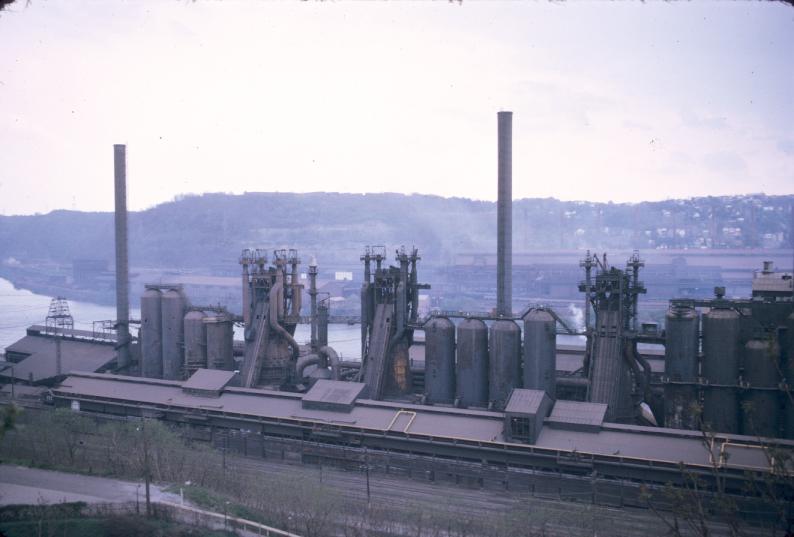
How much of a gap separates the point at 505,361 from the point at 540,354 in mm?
1495

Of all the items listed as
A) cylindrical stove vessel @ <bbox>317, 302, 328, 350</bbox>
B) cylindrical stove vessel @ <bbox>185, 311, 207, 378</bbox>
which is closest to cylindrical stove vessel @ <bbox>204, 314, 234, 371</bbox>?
cylindrical stove vessel @ <bbox>185, 311, 207, 378</bbox>

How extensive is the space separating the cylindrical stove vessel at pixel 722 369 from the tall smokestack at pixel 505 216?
9892mm

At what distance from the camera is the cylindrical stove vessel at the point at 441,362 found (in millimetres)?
29141

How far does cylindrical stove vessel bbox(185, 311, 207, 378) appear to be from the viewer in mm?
34438

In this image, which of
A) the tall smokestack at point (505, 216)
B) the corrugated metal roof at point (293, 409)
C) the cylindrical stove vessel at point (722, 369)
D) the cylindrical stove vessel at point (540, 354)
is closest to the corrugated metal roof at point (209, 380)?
the corrugated metal roof at point (293, 409)

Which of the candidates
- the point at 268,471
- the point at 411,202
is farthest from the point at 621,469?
the point at 411,202

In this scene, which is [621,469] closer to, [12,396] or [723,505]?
[723,505]

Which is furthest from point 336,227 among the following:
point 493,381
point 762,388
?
point 762,388

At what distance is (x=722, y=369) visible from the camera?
2395cm

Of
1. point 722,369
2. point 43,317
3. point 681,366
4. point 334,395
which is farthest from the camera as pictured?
point 43,317

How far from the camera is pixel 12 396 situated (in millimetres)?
35250

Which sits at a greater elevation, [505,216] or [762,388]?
[505,216]

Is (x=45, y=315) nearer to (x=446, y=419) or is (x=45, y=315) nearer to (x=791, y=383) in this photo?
(x=446, y=419)

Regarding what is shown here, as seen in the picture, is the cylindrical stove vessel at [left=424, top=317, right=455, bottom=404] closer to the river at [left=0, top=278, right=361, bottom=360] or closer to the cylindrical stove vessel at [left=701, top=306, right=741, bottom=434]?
the cylindrical stove vessel at [left=701, top=306, right=741, bottom=434]
